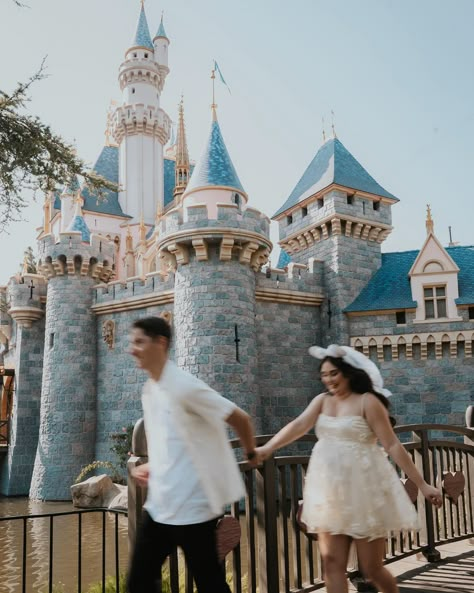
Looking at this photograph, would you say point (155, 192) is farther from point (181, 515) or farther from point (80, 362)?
point (181, 515)

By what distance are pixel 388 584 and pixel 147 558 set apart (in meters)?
1.13

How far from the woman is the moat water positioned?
14.5ft

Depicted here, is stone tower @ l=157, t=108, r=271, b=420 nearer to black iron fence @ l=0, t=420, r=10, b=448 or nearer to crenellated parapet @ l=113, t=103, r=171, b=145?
black iron fence @ l=0, t=420, r=10, b=448

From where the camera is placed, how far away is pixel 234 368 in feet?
44.0

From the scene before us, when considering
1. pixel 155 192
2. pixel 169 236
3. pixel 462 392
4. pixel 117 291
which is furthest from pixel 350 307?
pixel 155 192

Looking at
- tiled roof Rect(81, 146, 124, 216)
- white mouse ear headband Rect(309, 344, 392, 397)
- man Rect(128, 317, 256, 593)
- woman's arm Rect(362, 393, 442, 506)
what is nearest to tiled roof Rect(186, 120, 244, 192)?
white mouse ear headband Rect(309, 344, 392, 397)

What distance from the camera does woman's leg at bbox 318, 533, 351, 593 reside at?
259 centimetres

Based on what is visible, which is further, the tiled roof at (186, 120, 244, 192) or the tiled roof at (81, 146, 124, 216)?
the tiled roof at (81, 146, 124, 216)

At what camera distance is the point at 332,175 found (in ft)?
53.9

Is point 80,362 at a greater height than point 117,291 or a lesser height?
lesser

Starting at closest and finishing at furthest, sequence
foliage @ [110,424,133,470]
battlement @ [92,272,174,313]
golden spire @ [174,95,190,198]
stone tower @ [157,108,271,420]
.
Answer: stone tower @ [157,108,271,420], foliage @ [110,424,133,470], battlement @ [92,272,174,313], golden spire @ [174,95,190,198]

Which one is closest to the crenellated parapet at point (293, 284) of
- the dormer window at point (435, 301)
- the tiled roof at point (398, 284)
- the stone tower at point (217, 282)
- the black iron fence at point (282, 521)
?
the stone tower at point (217, 282)

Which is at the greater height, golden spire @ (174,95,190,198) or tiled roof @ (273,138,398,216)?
golden spire @ (174,95,190,198)

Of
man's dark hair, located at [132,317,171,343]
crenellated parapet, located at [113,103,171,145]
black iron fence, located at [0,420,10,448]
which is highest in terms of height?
crenellated parapet, located at [113,103,171,145]
